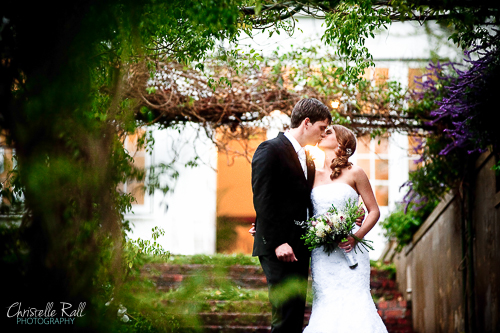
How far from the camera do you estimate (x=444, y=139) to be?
6.23 meters

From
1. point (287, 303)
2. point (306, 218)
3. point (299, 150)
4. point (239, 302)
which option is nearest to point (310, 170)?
point (299, 150)

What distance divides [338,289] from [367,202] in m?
0.71

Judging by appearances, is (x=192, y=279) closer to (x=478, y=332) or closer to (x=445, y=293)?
(x=478, y=332)

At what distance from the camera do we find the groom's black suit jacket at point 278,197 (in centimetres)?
351

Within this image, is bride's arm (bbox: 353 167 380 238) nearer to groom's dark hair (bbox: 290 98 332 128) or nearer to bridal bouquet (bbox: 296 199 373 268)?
bridal bouquet (bbox: 296 199 373 268)

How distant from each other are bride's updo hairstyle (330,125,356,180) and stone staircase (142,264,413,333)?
1077 mm

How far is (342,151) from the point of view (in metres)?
4.12

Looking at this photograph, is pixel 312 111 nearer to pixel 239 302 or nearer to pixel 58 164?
pixel 239 302

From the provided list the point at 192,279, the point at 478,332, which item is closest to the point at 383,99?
the point at 478,332

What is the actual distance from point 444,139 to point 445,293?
6.18 feet

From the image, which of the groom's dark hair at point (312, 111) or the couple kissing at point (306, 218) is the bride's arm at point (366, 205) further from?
the groom's dark hair at point (312, 111)

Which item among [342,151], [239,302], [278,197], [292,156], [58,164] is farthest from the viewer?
[342,151]

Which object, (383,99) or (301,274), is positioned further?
(383,99)

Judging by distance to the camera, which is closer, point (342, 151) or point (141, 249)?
point (141, 249)
